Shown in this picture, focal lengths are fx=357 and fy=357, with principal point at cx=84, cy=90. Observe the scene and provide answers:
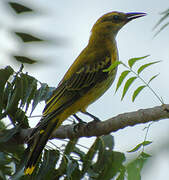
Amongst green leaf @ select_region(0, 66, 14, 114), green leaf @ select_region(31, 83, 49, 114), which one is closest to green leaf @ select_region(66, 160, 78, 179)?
green leaf @ select_region(31, 83, 49, 114)

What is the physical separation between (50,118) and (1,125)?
1.78ft

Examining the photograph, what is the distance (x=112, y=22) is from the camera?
18.6 ft

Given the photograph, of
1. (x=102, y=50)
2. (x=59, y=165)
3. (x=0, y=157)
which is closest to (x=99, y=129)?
(x=59, y=165)

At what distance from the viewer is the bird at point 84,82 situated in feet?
11.8

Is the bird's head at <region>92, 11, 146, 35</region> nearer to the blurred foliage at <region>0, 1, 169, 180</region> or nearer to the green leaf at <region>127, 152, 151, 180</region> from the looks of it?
the blurred foliage at <region>0, 1, 169, 180</region>

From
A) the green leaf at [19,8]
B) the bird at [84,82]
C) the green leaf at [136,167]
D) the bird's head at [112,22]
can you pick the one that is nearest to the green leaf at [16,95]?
the bird at [84,82]

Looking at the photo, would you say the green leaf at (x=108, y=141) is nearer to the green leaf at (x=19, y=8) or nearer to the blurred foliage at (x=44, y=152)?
the blurred foliage at (x=44, y=152)

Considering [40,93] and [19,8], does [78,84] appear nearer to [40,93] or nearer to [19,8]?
[40,93]

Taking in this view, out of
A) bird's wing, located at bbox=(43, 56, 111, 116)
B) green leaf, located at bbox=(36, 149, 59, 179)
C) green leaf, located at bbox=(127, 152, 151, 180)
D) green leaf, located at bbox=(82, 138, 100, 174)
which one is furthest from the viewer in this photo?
bird's wing, located at bbox=(43, 56, 111, 116)

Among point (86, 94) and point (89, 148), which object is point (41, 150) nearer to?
point (89, 148)

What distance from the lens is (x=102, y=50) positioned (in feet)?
17.1

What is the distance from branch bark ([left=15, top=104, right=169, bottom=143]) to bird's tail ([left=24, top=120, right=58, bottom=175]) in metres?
0.08

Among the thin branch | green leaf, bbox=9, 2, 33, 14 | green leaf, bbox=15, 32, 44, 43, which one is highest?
green leaf, bbox=9, 2, 33, 14

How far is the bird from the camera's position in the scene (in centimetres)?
359
